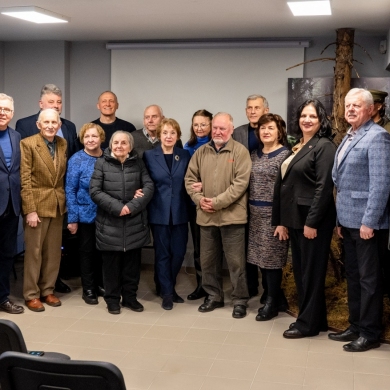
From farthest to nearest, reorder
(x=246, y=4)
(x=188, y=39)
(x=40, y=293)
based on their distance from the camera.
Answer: (x=188, y=39) → (x=40, y=293) → (x=246, y=4)

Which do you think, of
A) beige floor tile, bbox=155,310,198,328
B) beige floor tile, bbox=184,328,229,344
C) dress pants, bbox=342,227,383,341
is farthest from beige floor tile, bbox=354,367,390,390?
beige floor tile, bbox=155,310,198,328

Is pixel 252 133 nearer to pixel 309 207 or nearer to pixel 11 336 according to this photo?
pixel 309 207

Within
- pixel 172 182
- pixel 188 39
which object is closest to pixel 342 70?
pixel 188 39

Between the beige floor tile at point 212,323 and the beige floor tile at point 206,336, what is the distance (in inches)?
2.9

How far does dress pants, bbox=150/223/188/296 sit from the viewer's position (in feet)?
16.7

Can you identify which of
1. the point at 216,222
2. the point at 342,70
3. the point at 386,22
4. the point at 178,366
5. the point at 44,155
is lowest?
the point at 178,366

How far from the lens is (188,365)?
3.94m

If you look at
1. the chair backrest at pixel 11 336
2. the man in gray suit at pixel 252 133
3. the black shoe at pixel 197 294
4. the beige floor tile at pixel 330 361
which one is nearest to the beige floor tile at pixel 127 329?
the black shoe at pixel 197 294

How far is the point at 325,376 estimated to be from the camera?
3.78m

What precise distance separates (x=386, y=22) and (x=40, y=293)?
3.85m

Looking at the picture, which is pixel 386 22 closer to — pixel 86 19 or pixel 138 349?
pixel 86 19

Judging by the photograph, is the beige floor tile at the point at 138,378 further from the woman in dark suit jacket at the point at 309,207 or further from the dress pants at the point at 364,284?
the dress pants at the point at 364,284

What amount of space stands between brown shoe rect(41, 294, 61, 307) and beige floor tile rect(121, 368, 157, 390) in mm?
1492

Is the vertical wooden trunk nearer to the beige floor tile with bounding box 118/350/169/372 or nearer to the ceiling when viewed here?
the ceiling
